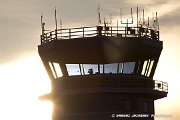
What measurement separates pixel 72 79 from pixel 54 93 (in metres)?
2.67

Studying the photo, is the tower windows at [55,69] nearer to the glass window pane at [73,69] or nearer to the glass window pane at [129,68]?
the glass window pane at [73,69]

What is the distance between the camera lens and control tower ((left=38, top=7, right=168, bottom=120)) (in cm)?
6538

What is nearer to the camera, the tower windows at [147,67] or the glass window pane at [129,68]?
the glass window pane at [129,68]

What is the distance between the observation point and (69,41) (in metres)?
65.4

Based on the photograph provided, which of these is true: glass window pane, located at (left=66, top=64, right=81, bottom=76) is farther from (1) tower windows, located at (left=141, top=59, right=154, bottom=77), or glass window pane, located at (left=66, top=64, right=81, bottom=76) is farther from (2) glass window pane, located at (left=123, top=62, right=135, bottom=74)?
(1) tower windows, located at (left=141, top=59, right=154, bottom=77)

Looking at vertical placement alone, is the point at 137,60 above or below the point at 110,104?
above

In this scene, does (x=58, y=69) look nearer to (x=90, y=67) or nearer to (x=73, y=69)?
(x=73, y=69)

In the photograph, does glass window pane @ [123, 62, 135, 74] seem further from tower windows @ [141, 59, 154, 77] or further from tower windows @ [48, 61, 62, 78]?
tower windows @ [48, 61, 62, 78]

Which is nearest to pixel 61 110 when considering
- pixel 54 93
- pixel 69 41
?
pixel 54 93

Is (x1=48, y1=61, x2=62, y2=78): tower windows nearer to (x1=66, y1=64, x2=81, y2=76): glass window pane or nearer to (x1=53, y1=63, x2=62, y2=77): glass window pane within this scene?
(x1=53, y1=63, x2=62, y2=77): glass window pane

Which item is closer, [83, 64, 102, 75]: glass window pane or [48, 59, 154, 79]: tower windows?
[48, 59, 154, 79]: tower windows

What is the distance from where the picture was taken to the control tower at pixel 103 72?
65375 mm

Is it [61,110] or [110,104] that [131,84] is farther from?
[61,110]

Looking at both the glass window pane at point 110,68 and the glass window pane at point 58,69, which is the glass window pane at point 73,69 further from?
the glass window pane at point 110,68
